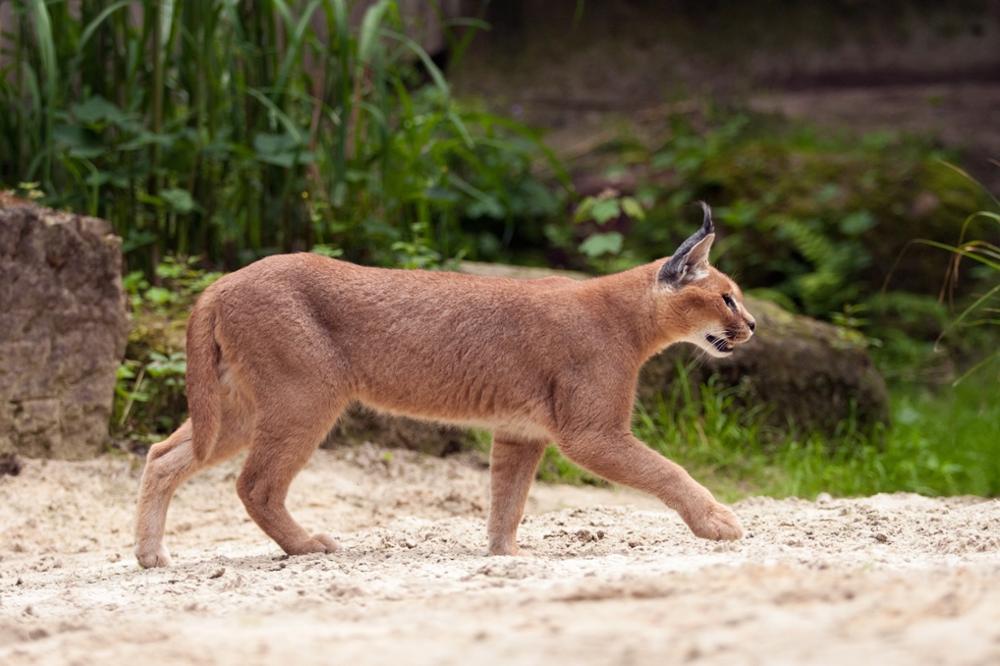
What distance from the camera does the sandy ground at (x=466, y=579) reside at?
3.08m

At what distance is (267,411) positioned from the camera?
5.14 metres

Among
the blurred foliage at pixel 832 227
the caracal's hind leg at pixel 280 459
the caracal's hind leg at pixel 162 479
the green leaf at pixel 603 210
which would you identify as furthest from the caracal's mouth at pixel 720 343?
the blurred foliage at pixel 832 227

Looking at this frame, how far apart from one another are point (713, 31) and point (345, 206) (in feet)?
23.2

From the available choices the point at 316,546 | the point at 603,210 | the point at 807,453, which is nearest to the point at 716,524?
the point at 316,546

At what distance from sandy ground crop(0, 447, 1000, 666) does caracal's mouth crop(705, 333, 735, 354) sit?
0.72m

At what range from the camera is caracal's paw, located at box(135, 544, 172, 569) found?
5.29 metres

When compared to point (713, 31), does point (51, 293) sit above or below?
below

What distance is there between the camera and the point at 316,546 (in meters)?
5.26

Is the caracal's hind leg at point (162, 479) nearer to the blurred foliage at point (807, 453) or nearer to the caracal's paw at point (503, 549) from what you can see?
the caracal's paw at point (503, 549)

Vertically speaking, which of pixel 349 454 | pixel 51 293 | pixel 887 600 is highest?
pixel 887 600

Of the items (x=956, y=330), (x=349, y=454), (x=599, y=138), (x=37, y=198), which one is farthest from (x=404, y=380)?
(x=599, y=138)

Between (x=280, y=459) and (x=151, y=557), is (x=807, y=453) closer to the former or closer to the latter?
(x=280, y=459)

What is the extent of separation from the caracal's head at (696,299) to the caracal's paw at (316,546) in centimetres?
155

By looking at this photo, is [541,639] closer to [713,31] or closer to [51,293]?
[51,293]
